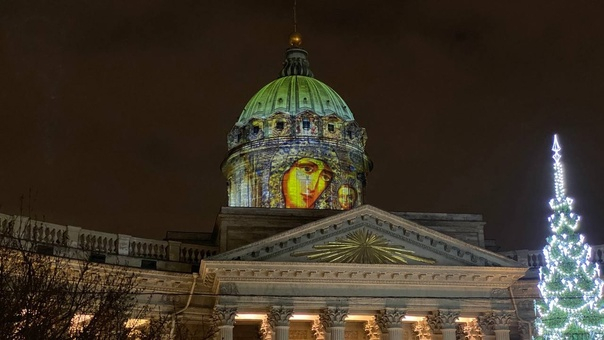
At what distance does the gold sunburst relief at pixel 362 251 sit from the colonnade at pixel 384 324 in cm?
203

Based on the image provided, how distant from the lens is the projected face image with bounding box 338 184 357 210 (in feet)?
180

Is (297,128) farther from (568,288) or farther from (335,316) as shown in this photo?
(568,288)

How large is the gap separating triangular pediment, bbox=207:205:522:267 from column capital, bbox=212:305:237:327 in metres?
2.10

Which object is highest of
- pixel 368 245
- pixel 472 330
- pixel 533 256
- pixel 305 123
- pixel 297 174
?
pixel 305 123

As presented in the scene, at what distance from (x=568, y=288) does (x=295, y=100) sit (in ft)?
97.1

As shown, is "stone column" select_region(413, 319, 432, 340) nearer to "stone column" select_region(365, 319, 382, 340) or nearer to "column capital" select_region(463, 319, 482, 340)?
"column capital" select_region(463, 319, 482, 340)

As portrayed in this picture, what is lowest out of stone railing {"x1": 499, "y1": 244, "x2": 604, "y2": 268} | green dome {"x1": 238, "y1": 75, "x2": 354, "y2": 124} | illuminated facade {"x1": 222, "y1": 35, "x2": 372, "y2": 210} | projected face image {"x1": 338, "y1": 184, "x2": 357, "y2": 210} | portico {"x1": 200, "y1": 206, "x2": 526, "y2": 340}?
portico {"x1": 200, "y1": 206, "x2": 526, "y2": 340}

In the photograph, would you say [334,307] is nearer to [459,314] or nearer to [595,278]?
[459,314]

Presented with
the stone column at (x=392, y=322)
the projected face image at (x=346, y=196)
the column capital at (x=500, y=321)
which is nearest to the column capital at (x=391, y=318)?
the stone column at (x=392, y=322)

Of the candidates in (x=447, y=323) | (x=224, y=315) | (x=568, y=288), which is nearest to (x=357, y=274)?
(x=447, y=323)

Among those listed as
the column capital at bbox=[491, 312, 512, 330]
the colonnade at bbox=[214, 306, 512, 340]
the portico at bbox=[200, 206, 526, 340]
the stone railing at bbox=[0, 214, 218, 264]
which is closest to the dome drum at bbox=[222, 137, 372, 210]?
the stone railing at bbox=[0, 214, 218, 264]

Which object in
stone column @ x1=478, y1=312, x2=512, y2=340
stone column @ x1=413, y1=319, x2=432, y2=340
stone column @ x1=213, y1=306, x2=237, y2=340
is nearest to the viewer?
stone column @ x1=213, y1=306, x2=237, y2=340

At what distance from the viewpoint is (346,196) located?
5519cm

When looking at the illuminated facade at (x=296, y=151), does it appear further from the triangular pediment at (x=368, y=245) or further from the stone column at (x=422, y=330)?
the triangular pediment at (x=368, y=245)
